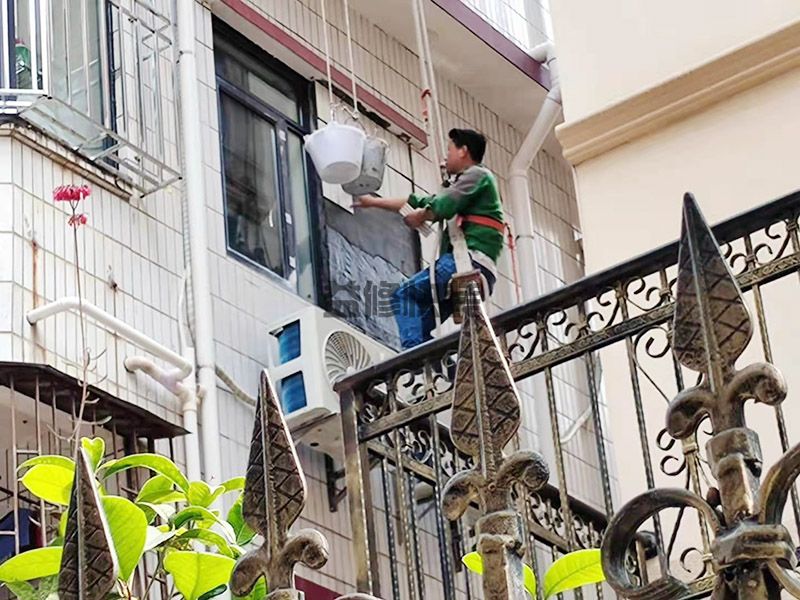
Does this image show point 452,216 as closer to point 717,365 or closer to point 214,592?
point 214,592

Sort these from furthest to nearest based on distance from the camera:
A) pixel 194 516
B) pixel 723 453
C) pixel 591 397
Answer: pixel 591 397
pixel 194 516
pixel 723 453

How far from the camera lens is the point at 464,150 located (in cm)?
888

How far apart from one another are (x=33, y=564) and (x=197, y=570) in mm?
432

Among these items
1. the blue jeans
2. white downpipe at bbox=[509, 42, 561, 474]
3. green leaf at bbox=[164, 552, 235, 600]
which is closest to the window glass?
the blue jeans

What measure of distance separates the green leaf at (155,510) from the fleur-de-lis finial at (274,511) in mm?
2396

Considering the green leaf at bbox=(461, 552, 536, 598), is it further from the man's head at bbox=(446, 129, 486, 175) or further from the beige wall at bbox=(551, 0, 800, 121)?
the man's head at bbox=(446, 129, 486, 175)

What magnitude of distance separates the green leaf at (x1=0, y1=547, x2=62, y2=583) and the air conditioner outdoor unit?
4.04 meters

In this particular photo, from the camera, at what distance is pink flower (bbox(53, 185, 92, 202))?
7.75m

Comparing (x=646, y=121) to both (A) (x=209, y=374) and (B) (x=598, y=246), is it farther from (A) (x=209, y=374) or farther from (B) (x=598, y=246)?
(A) (x=209, y=374)

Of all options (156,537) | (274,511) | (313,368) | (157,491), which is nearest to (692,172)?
(313,368)

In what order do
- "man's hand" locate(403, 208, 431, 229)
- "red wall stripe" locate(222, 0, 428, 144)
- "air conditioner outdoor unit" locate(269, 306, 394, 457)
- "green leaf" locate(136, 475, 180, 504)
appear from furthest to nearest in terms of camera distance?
1. "red wall stripe" locate(222, 0, 428, 144)
2. "air conditioner outdoor unit" locate(269, 306, 394, 457)
3. "man's hand" locate(403, 208, 431, 229)
4. "green leaf" locate(136, 475, 180, 504)

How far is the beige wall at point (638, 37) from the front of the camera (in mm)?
7552

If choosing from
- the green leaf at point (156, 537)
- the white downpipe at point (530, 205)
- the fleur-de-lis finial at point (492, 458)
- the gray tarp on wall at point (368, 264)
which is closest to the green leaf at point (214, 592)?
the green leaf at point (156, 537)

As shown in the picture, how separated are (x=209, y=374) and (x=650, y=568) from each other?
2435mm
